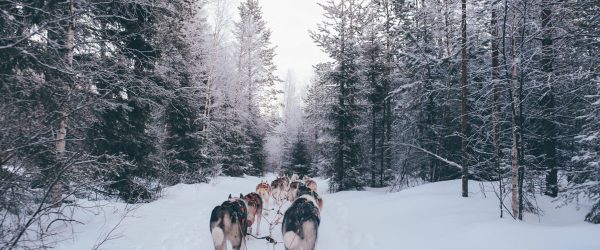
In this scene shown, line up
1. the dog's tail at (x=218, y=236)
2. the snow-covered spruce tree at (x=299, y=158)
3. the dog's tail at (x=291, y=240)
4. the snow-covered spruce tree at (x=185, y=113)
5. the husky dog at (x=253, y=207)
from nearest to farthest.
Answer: the dog's tail at (x=291, y=240)
the dog's tail at (x=218, y=236)
the husky dog at (x=253, y=207)
the snow-covered spruce tree at (x=185, y=113)
the snow-covered spruce tree at (x=299, y=158)

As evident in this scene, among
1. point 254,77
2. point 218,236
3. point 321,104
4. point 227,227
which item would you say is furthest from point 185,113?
point 254,77

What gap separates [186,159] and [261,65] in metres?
16.9

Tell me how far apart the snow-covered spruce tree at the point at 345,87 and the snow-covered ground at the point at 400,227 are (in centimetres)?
763

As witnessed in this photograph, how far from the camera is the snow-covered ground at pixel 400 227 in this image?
5879 millimetres

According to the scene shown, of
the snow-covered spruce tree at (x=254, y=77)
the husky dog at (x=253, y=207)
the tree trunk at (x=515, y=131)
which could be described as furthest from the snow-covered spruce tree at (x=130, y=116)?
the snow-covered spruce tree at (x=254, y=77)

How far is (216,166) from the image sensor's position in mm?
20562

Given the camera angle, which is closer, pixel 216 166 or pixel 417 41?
pixel 417 41

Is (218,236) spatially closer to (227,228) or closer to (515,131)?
(227,228)

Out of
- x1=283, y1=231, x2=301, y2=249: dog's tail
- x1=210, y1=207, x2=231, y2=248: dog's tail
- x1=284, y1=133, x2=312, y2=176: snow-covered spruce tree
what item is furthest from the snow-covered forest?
x1=283, y1=231, x2=301, y2=249: dog's tail

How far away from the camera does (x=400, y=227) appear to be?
329 inches

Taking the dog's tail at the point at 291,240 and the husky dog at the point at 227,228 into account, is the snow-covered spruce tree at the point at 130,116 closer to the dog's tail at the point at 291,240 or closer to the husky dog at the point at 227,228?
the husky dog at the point at 227,228

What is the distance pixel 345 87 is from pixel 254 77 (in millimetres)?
15572

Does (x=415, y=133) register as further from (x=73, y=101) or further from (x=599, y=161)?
(x=73, y=101)

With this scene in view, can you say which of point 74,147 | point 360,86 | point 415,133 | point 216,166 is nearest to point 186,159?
point 216,166
